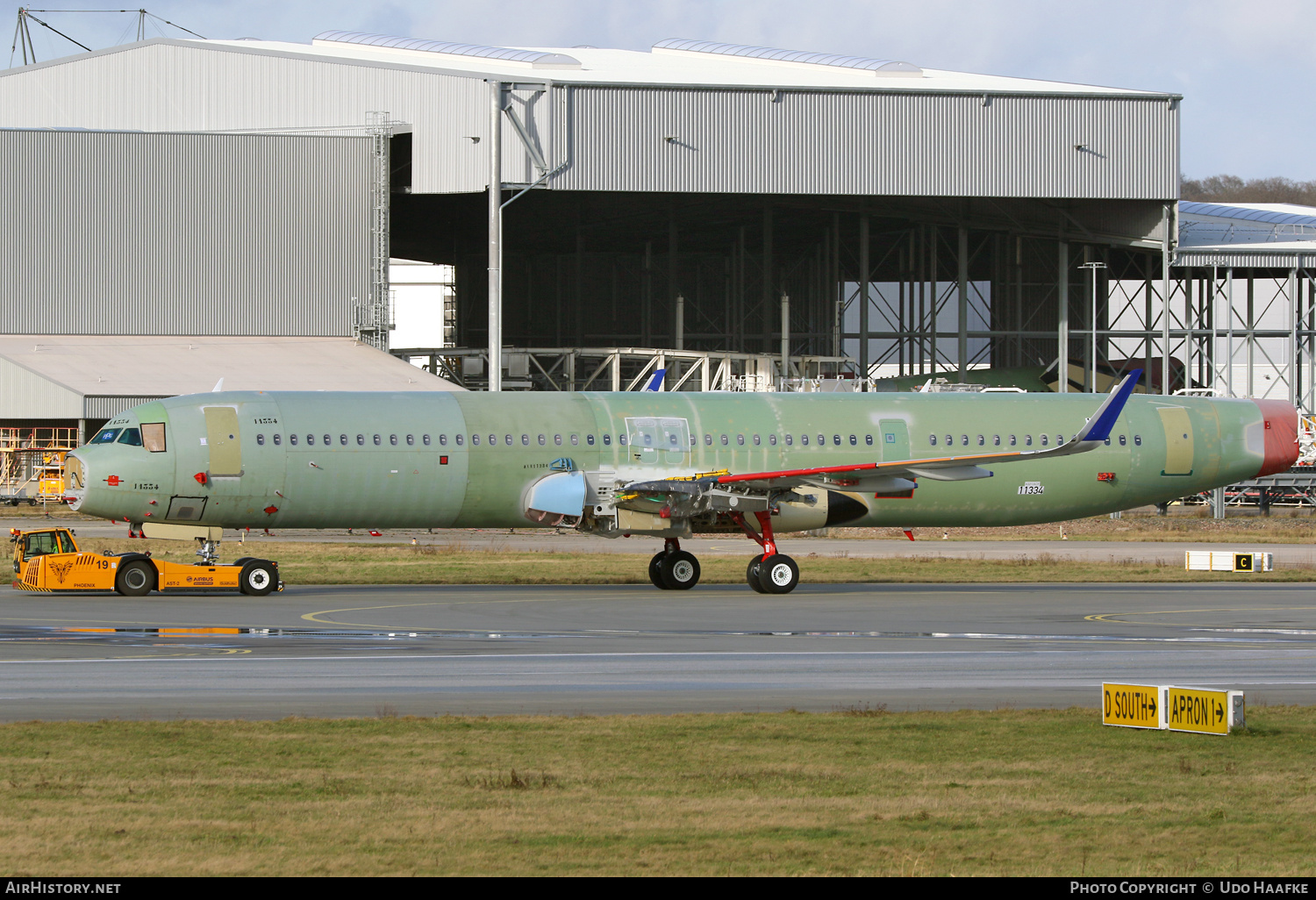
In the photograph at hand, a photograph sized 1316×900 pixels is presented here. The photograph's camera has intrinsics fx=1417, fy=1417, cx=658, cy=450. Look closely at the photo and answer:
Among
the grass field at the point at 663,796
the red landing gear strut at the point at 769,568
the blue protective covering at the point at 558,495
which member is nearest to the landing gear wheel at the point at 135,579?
the blue protective covering at the point at 558,495

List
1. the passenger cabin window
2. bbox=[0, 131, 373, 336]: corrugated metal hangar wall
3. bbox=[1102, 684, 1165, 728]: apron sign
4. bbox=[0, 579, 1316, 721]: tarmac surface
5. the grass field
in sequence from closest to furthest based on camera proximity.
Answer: the grass field < bbox=[1102, 684, 1165, 728]: apron sign < bbox=[0, 579, 1316, 721]: tarmac surface < the passenger cabin window < bbox=[0, 131, 373, 336]: corrugated metal hangar wall

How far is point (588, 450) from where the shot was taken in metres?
34.4

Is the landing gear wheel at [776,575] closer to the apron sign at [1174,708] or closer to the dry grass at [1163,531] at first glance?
the apron sign at [1174,708]

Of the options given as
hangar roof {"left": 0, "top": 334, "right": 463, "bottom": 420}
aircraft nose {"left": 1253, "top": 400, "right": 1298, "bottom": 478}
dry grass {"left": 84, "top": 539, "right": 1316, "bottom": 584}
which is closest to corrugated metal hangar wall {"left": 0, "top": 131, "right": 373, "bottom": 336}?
hangar roof {"left": 0, "top": 334, "right": 463, "bottom": 420}

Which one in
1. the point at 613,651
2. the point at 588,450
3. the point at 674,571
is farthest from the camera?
the point at 674,571

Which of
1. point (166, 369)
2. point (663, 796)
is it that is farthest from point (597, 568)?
point (166, 369)

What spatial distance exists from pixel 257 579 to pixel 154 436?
13.1 ft

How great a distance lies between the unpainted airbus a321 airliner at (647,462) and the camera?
3244 centimetres

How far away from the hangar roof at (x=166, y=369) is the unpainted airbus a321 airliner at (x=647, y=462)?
27.5 metres

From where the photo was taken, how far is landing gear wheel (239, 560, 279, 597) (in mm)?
32469

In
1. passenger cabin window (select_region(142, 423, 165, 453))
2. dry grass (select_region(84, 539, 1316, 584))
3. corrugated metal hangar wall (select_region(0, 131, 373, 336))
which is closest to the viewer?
passenger cabin window (select_region(142, 423, 165, 453))

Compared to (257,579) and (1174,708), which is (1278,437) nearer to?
(1174,708)

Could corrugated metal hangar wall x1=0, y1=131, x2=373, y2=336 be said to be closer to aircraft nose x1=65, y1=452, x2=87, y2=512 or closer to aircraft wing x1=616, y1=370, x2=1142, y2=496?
aircraft nose x1=65, y1=452, x2=87, y2=512

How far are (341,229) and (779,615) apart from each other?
157 feet
